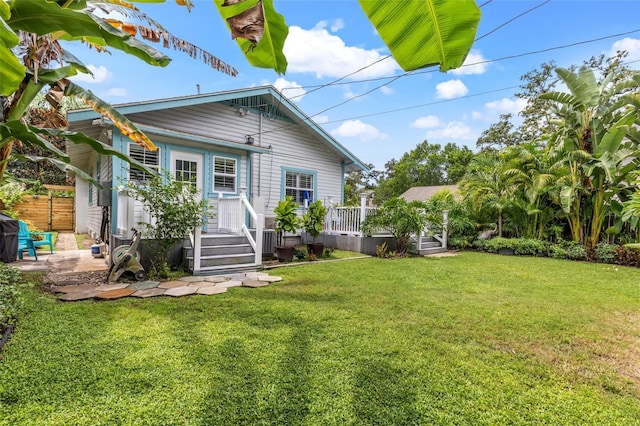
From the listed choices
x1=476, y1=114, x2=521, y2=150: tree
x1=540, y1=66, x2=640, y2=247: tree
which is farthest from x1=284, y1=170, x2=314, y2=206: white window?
x1=476, y1=114, x2=521, y2=150: tree

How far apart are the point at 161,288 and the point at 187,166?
4.16m

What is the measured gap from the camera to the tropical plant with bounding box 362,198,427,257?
9094 millimetres

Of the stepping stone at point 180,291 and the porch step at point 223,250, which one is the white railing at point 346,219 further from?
the stepping stone at point 180,291

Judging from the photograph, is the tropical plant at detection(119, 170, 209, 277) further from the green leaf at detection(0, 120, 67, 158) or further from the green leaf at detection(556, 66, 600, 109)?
the green leaf at detection(556, 66, 600, 109)

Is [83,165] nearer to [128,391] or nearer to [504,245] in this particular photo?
[128,391]

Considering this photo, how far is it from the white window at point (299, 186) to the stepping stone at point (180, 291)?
6.05 metres

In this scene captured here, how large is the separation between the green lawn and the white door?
13.7ft

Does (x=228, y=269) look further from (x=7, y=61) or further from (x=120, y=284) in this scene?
(x=7, y=61)

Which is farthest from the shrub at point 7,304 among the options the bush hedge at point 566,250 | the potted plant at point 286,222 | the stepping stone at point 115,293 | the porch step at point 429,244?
the bush hedge at point 566,250

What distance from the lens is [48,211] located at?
14.4 m

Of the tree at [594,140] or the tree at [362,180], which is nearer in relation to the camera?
the tree at [594,140]

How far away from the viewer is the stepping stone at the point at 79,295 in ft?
13.7

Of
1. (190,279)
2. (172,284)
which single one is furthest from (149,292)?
(190,279)

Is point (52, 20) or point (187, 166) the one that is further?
point (187, 166)
